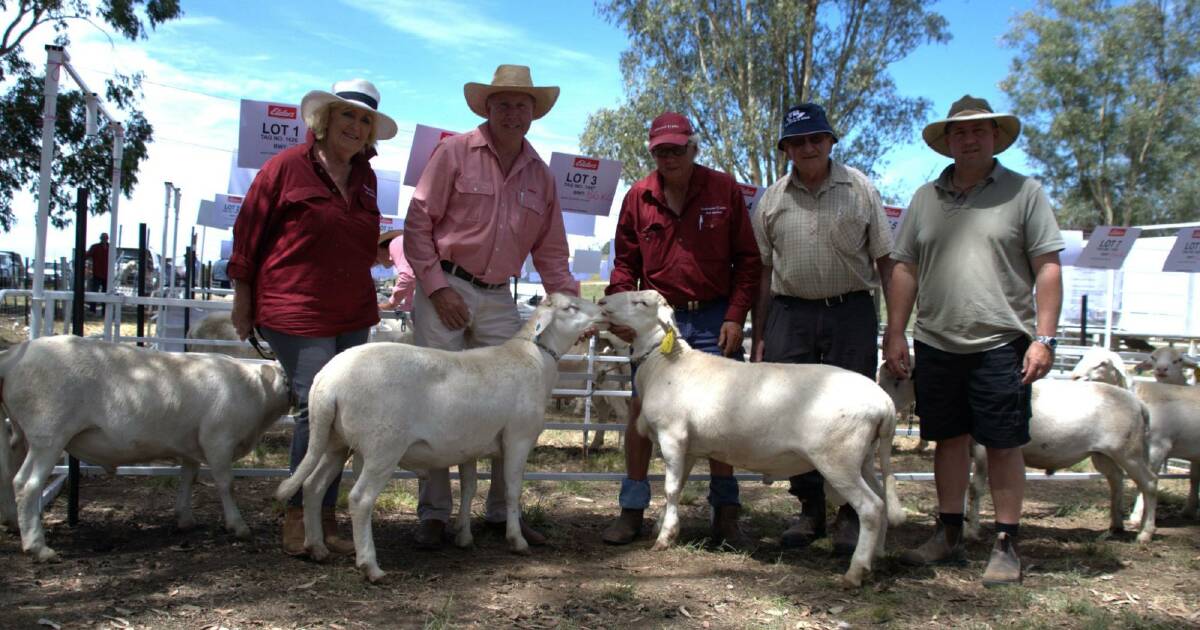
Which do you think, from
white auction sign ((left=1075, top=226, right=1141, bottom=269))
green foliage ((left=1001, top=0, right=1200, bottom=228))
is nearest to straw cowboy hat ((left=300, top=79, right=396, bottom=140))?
white auction sign ((left=1075, top=226, right=1141, bottom=269))

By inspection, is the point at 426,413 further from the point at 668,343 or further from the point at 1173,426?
the point at 1173,426

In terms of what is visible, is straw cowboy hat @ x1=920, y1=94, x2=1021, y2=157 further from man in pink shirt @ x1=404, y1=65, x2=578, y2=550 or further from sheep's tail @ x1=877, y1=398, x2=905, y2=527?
man in pink shirt @ x1=404, y1=65, x2=578, y2=550

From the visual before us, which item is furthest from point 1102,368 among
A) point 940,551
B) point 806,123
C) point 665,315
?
point 665,315

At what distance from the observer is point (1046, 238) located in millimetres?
4180

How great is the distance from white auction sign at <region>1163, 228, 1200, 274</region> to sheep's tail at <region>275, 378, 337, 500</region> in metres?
9.10

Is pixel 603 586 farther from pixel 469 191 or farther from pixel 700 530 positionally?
pixel 469 191

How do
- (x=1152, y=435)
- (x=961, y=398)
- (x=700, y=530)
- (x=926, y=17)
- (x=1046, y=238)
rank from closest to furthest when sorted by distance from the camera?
(x=1046, y=238)
(x=961, y=398)
(x=700, y=530)
(x=1152, y=435)
(x=926, y=17)

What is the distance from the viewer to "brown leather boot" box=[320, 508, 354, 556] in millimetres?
4320

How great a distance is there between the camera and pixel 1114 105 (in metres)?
34.2

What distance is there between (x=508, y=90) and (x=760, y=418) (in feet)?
7.37

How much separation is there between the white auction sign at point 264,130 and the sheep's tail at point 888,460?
4963mm

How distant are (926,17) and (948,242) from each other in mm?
24457

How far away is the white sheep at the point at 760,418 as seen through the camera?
13.5ft

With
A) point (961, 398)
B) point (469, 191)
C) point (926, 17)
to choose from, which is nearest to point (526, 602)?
point (469, 191)
